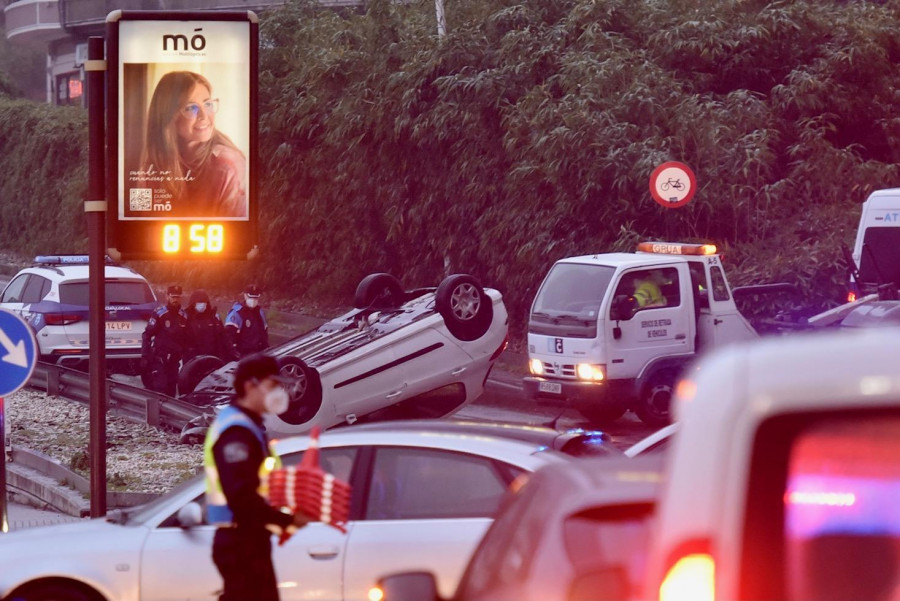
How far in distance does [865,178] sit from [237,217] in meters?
14.1

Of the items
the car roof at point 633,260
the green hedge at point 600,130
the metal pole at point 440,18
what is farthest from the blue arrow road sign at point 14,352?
the metal pole at point 440,18

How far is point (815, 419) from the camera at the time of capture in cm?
213

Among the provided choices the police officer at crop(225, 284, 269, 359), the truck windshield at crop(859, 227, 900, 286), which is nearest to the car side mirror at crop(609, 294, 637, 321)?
the truck windshield at crop(859, 227, 900, 286)

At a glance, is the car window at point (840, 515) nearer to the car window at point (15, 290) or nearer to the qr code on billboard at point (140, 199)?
the qr code on billboard at point (140, 199)

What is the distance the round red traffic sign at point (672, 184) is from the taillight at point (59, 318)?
27.4ft

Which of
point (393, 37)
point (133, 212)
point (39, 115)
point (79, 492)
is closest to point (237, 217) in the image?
point (133, 212)

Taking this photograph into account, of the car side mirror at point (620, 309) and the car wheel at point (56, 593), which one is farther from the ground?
the car side mirror at point (620, 309)

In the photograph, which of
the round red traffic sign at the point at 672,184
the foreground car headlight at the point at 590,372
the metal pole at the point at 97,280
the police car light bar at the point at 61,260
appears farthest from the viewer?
the police car light bar at the point at 61,260

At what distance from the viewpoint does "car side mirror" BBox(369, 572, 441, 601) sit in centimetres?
366

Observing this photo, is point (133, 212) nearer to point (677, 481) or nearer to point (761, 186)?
point (677, 481)

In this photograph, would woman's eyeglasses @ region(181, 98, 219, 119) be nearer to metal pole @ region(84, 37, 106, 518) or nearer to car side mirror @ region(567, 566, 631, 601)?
metal pole @ region(84, 37, 106, 518)

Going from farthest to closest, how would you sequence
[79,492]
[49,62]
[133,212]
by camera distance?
1. [49,62]
2. [79,492]
3. [133,212]

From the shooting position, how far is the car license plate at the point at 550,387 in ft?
54.2

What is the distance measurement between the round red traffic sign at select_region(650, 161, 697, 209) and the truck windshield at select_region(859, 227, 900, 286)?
2.40 metres
